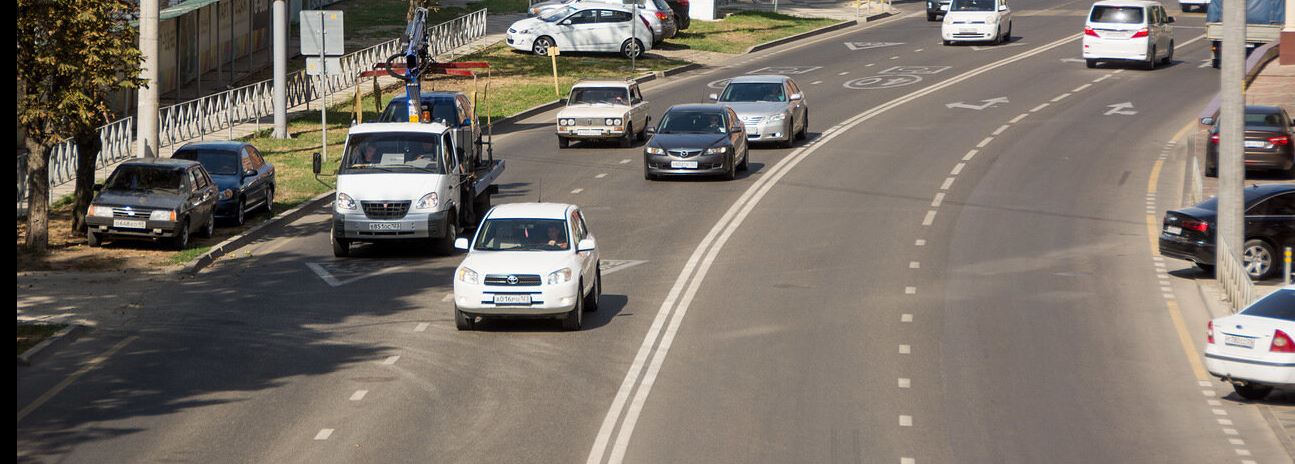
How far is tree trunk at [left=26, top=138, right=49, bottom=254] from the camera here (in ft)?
82.0

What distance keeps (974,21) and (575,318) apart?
37.9 meters

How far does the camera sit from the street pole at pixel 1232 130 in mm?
23031

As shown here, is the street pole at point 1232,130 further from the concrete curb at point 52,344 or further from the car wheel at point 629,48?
the car wheel at point 629,48

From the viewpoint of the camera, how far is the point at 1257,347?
1658 centimetres

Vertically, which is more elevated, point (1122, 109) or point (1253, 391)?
point (1122, 109)

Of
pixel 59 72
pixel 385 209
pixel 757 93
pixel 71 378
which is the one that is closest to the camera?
pixel 71 378

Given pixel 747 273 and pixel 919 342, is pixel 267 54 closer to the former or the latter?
pixel 747 273

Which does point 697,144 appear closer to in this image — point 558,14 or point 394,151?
point 394,151

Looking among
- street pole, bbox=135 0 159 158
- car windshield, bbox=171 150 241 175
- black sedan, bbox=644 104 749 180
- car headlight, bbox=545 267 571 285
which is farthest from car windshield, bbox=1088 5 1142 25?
car headlight, bbox=545 267 571 285

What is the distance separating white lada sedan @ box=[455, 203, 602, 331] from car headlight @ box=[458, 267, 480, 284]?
0.01 metres

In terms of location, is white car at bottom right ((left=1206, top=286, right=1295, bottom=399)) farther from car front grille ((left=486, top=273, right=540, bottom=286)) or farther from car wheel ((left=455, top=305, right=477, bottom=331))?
car wheel ((left=455, top=305, right=477, bottom=331))

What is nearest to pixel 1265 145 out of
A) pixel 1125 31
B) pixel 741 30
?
pixel 1125 31

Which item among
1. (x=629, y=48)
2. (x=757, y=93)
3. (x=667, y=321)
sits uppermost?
(x=629, y=48)

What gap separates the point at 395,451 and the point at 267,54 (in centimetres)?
3726
